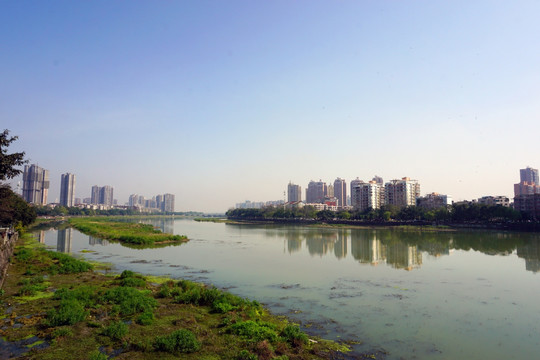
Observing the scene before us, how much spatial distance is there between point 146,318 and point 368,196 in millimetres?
135172

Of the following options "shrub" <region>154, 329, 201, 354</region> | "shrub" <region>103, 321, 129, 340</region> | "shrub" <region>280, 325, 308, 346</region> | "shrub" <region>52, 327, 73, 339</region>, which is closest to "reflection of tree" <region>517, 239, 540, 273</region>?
"shrub" <region>280, 325, 308, 346</region>

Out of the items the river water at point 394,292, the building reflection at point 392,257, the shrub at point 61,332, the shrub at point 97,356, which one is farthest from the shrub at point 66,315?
the building reflection at point 392,257

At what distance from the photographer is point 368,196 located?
140 meters

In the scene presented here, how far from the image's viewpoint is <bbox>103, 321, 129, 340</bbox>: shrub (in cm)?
1072

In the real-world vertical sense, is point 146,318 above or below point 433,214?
below

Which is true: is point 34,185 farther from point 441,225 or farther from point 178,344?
point 178,344

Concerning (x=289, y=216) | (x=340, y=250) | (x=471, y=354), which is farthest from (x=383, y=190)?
(x=471, y=354)

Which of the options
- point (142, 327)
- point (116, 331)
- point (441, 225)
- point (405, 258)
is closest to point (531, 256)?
point (405, 258)

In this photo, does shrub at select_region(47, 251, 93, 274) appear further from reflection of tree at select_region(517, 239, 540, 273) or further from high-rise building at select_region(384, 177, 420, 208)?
high-rise building at select_region(384, 177, 420, 208)

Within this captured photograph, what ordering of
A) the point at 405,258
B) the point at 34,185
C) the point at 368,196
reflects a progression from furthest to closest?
the point at 34,185 < the point at 368,196 < the point at 405,258

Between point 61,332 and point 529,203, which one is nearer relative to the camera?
point 61,332

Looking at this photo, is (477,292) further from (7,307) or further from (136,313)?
(7,307)

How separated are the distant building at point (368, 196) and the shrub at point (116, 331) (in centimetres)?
13256

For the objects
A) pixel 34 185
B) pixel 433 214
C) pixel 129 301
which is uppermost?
pixel 34 185
